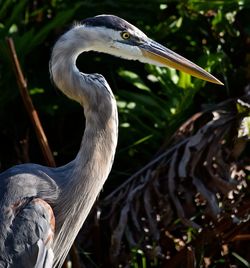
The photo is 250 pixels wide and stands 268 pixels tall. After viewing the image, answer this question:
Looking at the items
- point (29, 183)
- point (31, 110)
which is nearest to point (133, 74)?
point (31, 110)

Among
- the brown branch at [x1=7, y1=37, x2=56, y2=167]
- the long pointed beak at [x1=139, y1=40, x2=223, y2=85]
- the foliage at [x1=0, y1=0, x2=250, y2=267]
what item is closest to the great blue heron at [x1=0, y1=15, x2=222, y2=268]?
the long pointed beak at [x1=139, y1=40, x2=223, y2=85]

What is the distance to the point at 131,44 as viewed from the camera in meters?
3.61

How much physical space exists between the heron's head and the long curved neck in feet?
0.17

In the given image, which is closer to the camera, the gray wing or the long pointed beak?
the gray wing

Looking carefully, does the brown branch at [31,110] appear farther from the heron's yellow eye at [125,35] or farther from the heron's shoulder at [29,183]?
the heron's yellow eye at [125,35]

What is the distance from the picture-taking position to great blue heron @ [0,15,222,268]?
3457 millimetres

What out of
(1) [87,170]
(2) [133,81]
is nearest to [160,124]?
(2) [133,81]

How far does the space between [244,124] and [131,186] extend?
0.72 meters

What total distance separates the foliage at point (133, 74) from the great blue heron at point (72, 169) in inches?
30.2

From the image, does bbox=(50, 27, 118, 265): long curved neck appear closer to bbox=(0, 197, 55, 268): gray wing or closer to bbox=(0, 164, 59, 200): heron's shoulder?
bbox=(0, 164, 59, 200): heron's shoulder

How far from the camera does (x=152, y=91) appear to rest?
5.16 m

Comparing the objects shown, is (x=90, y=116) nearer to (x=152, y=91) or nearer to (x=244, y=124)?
(x=244, y=124)

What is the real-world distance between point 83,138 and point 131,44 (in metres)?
0.45

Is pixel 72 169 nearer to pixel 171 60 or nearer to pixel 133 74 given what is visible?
pixel 171 60
